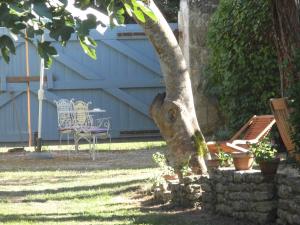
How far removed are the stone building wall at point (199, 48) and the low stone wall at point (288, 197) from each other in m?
7.61

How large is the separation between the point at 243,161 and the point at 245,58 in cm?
433

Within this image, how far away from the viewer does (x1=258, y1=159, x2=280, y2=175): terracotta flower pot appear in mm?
6312

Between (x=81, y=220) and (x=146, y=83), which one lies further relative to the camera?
(x=146, y=83)

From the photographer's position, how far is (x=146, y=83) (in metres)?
16.8

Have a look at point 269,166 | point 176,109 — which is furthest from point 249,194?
point 176,109

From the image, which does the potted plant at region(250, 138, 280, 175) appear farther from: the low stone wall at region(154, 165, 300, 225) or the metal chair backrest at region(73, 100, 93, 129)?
the metal chair backrest at region(73, 100, 93, 129)

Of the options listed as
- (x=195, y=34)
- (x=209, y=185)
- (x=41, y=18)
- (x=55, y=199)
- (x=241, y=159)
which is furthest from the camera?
(x=195, y=34)

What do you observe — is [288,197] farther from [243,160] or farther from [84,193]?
[84,193]

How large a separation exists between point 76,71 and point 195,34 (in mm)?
3686

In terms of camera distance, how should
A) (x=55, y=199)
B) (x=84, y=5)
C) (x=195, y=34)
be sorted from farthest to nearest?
1. (x=195, y=34)
2. (x=55, y=199)
3. (x=84, y=5)

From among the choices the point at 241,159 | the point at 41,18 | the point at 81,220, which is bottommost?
the point at 81,220

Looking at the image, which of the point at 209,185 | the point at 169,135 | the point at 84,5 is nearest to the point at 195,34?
the point at 169,135

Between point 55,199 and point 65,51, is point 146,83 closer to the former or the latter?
point 65,51

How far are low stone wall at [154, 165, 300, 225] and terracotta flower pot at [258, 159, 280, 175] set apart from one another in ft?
0.18
